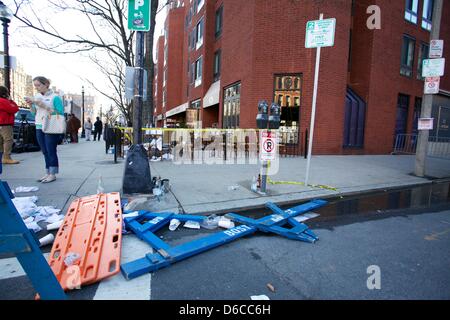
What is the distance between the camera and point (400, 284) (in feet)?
8.27

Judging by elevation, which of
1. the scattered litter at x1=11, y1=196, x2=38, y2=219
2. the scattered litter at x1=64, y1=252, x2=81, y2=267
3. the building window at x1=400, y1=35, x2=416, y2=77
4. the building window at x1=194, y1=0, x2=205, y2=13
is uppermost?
the building window at x1=194, y1=0, x2=205, y2=13

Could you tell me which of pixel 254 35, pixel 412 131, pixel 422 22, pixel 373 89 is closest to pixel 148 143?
pixel 254 35

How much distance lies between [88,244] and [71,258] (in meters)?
0.31

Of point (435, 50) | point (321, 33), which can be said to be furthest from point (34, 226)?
point (435, 50)

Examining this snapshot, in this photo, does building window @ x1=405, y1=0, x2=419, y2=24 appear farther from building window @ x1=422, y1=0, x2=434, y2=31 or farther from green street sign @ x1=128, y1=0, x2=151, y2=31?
green street sign @ x1=128, y1=0, x2=151, y2=31

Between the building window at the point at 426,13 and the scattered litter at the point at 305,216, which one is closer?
the scattered litter at the point at 305,216

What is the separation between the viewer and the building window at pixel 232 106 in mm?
14758

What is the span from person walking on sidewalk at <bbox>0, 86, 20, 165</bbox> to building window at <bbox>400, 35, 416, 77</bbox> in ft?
60.8

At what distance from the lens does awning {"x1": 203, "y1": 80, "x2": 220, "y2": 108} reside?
60.7 feet

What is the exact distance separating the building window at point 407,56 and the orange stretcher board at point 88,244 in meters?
18.1

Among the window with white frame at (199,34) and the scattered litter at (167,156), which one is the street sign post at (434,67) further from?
the window with white frame at (199,34)

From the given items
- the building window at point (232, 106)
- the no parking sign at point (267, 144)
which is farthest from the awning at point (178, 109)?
the no parking sign at point (267, 144)

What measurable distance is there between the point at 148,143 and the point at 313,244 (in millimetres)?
8421

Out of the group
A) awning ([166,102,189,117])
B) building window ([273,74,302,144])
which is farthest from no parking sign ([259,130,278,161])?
awning ([166,102,189,117])
